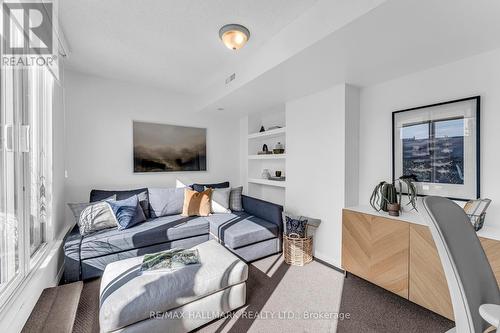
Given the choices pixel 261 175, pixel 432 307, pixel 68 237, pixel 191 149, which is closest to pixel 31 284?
pixel 68 237

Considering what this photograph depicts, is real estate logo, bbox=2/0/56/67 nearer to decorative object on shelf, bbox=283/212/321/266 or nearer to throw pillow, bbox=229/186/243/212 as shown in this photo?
throw pillow, bbox=229/186/243/212

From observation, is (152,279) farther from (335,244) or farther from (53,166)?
(335,244)

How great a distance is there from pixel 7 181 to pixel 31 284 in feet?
2.37

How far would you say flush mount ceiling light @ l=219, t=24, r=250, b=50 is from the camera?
6.15 ft

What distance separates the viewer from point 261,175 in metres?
4.23

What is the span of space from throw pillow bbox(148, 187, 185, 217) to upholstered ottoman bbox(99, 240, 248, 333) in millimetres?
1233

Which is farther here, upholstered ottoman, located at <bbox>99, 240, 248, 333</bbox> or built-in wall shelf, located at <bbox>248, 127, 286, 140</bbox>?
Result: built-in wall shelf, located at <bbox>248, 127, 286, 140</bbox>

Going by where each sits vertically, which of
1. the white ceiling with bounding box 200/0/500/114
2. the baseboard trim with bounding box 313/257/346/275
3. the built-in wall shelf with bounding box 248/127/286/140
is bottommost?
the baseboard trim with bounding box 313/257/346/275

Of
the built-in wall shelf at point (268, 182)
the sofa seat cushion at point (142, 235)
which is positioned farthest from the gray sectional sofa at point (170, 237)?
the built-in wall shelf at point (268, 182)

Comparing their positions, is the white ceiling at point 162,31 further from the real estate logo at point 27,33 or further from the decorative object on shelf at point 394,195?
the decorative object on shelf at point 394,195

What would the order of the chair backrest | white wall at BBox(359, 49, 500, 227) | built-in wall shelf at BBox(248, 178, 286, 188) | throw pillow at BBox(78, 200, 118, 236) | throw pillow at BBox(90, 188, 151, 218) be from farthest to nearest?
built-in wall shelf at BBox(248, 178, 286, 188) → throw pillow at BBox(90, 188, 151, 218) → throw pillow at BBox(78, 200, 118, 236) → white wall at BBox(359, 49, 500, 227) → the chair backrest

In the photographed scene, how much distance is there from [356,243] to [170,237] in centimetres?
208

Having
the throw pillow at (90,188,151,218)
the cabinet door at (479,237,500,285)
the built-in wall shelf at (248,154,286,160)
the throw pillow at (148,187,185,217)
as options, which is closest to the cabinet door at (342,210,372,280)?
the cabinet door at (479,237,500,285)

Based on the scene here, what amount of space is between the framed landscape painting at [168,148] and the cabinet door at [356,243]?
2582 millimetres
